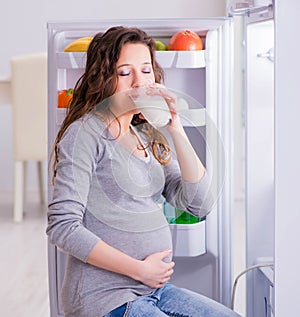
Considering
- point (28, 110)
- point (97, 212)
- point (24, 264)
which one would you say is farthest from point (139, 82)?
point (28, 110)

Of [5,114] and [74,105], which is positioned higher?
[74,105]

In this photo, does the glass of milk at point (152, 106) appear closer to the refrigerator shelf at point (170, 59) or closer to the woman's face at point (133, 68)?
the woman's face at point (133, 68)

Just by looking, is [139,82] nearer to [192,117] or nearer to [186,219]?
[192,117]

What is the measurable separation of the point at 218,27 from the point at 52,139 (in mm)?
465

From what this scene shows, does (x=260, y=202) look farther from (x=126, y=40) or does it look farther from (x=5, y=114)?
(x=5, y=114)

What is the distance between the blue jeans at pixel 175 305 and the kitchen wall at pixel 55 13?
324cm

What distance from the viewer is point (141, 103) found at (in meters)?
1.55

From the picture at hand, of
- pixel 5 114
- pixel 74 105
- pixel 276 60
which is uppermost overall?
pixel 276 60

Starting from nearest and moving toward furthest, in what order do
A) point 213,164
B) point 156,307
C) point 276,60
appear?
point 276,60 < point 156,307 < point 213,164

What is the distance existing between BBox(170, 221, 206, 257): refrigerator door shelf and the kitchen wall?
2.99 metres

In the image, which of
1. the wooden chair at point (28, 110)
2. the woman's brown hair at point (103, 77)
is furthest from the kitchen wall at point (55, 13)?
the woman's brown hair at point (103, 77)

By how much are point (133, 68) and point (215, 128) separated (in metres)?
0.28

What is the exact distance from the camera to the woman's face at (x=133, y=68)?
1.55 m

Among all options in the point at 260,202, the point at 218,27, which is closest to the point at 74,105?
the point at 218,27
